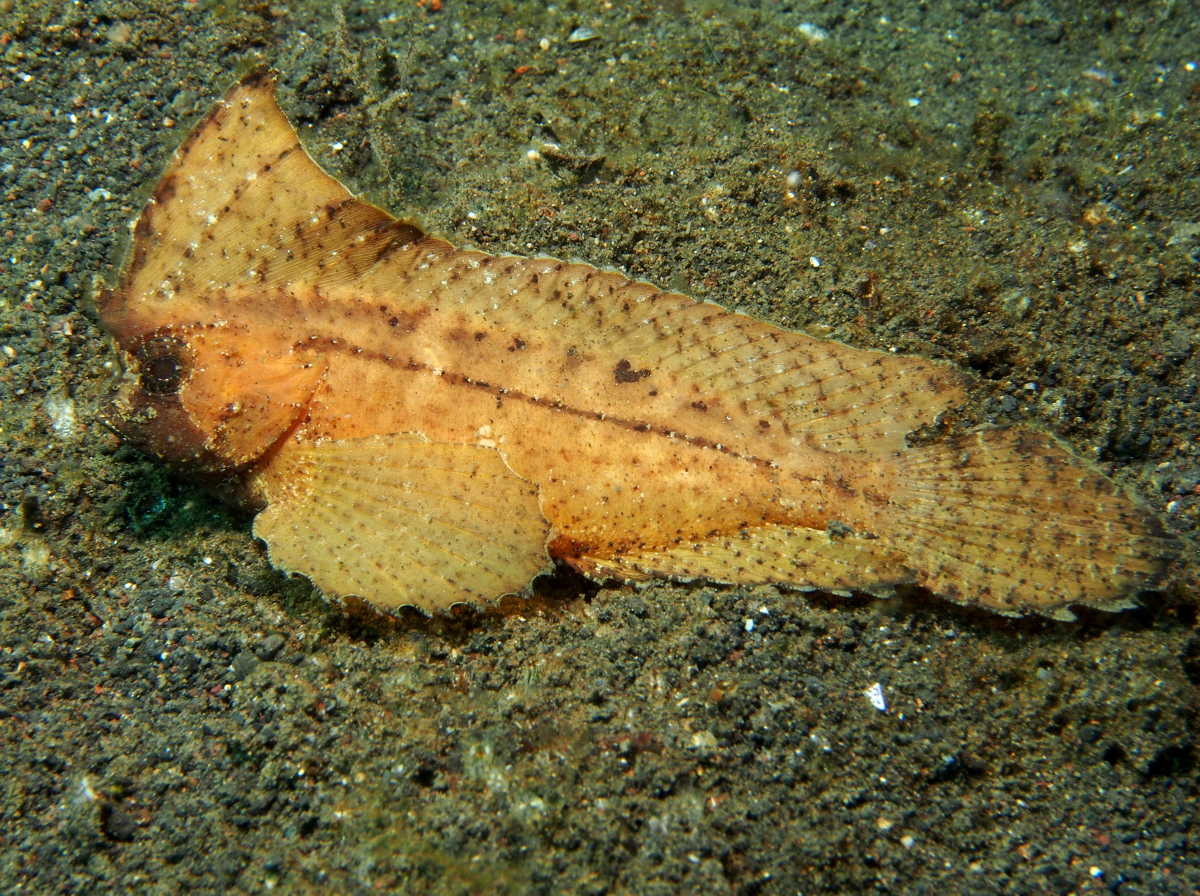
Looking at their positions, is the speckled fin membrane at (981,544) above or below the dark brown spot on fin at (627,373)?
below

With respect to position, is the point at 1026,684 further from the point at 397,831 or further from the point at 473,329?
the point at 473,329

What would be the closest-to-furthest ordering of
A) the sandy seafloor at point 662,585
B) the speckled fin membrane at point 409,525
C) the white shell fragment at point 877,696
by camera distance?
the sandy seafloor at point 662,585 < the white shell fragment at point 877,696 < the speckled fin membrane at point 409,525

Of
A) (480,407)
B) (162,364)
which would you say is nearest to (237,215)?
(162,364)

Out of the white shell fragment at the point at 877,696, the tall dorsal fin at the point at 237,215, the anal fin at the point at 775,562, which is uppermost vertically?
the tall dorsal fin at the point at 237,215

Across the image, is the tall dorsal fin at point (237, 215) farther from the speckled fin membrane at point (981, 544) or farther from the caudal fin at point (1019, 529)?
the caudal fin at point (1019, 529)

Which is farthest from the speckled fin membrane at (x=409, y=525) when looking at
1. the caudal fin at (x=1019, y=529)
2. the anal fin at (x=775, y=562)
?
the caudal fin at (x=1019, y=529)

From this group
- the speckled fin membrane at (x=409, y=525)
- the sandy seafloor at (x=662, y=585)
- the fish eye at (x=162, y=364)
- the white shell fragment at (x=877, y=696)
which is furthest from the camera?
the fish eye at (x=162, y=364)

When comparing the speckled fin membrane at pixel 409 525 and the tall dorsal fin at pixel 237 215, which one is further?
the tall dorsal fin at pixel 237 215

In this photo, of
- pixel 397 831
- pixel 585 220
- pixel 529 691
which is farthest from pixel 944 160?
pixel 397 831
